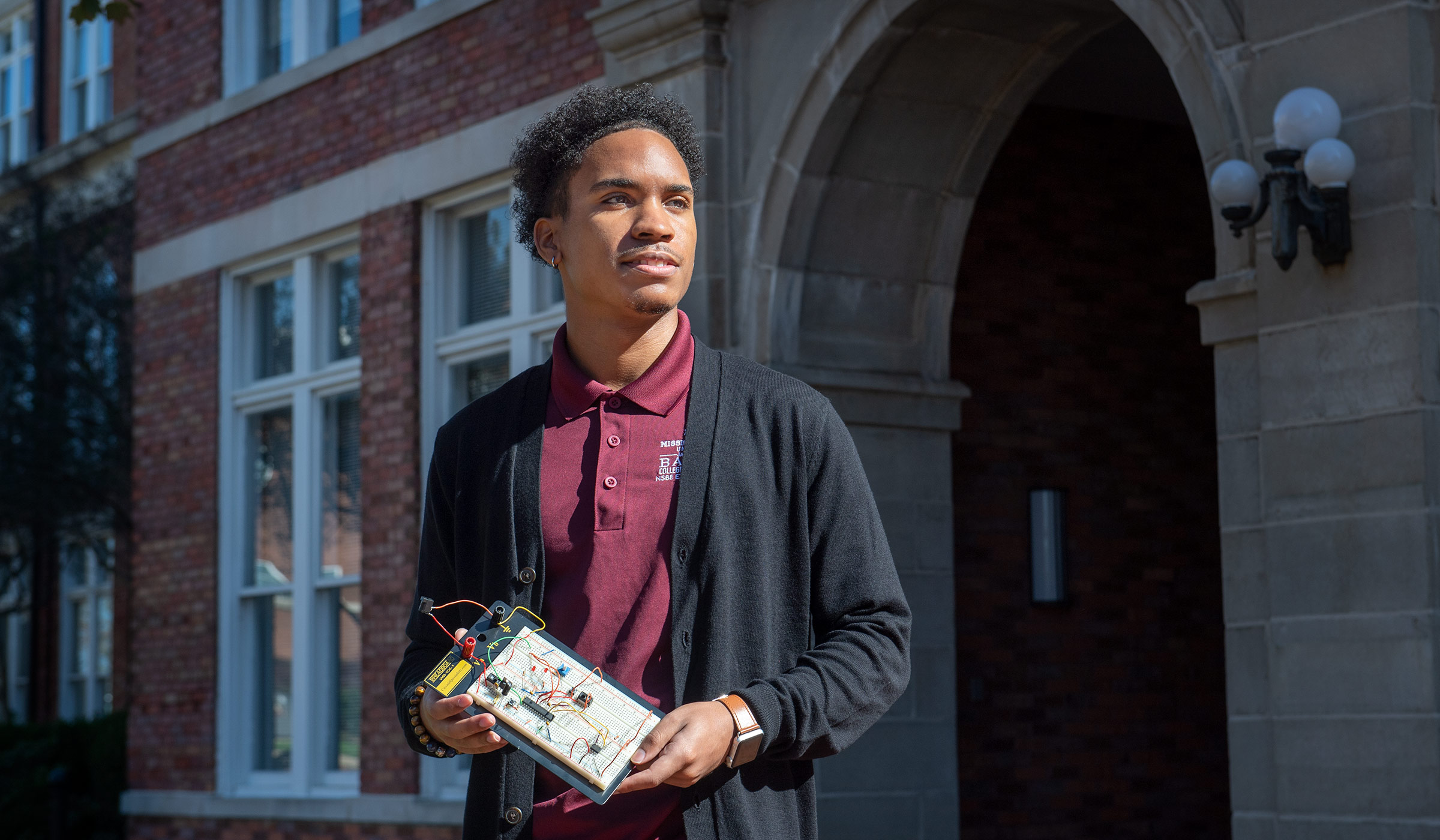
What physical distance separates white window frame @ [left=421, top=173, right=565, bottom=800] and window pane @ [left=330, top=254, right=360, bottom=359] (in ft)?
2.86

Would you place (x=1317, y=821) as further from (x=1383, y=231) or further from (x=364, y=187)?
(x=364, y=187)

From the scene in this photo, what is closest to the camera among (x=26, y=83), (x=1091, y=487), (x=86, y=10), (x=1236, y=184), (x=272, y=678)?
(x=1236, y=184)

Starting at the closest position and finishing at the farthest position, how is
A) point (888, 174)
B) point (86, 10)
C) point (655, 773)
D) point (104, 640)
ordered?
point (655, 773) → point (888, 174) → point (86, 10) → point (104, 640)

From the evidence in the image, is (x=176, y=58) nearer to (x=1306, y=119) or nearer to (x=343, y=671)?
(x=343, y=671)

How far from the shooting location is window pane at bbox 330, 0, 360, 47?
11.0m

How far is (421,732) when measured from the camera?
2.43 metres

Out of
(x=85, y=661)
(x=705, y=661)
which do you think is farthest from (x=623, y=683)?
(x=85, y=661)

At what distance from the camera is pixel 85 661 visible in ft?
53.9

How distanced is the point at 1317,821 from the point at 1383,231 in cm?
169

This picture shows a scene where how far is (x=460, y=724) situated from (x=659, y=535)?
0.40 metres

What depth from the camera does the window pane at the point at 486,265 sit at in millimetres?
9812

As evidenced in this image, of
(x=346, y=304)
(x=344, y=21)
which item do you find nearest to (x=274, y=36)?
(x=344, y=21)

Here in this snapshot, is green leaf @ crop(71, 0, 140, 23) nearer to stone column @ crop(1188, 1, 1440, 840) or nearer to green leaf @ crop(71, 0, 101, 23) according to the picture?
green leaf @ crop(71, 0, 101, 23)

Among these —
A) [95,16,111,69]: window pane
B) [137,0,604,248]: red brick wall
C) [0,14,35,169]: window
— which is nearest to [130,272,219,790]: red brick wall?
[137,0,604,248]: red brick wall
